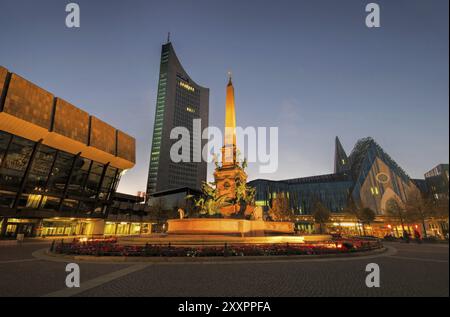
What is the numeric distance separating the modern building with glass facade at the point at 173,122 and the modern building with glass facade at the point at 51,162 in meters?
88.5

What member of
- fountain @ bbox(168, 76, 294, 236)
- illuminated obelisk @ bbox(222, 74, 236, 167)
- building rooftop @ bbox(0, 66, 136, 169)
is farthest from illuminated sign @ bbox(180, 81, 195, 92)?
fountain @ bbox(168, 76, 294, 236)

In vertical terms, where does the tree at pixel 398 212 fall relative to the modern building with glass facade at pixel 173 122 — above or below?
below

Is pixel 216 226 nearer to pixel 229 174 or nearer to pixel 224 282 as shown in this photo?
pixel 229 174

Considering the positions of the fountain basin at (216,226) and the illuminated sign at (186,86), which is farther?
the illuminated sign at (186,86)

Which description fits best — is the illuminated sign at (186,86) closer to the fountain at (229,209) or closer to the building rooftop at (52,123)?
the building rooftop at (52,123)

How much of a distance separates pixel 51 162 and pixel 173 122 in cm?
12349

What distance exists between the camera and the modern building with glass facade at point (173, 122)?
15350cm

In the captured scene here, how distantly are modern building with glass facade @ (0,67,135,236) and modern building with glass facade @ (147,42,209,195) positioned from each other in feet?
290

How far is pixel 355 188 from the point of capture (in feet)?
282

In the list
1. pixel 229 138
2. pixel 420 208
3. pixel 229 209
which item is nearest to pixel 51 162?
pixel 229 138

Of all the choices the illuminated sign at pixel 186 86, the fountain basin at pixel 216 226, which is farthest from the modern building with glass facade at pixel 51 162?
the illuminated sign at pixel 186 86
